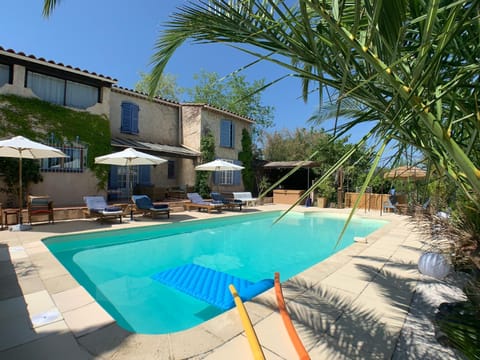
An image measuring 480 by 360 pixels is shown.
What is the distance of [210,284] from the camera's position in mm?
5434

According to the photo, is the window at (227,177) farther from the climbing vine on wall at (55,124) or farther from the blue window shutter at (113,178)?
the climbing vine on wall at (55,124)

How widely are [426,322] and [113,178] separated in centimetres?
1610

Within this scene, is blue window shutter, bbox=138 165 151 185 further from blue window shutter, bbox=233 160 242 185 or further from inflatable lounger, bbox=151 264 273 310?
inflatable lounger, bbox=151 264 273 310

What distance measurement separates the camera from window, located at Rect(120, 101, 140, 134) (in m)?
15.9

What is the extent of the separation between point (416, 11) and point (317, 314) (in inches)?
135

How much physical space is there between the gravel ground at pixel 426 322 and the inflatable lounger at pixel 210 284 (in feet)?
7.30

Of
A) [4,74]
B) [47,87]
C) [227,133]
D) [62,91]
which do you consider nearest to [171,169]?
[227,133]

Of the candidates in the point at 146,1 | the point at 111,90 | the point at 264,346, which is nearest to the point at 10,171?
the point at 111,90

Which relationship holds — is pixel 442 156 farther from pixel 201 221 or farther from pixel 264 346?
pixel 201 221

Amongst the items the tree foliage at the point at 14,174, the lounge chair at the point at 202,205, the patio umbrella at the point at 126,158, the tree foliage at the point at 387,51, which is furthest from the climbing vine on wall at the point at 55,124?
the tree foliage at the point at 387,51

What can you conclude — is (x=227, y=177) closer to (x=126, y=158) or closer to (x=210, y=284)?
(x=126, y=158)

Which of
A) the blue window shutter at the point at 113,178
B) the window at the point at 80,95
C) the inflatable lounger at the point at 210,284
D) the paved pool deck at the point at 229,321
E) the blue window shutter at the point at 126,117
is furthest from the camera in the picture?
the blue window shutter at the point at 126,117

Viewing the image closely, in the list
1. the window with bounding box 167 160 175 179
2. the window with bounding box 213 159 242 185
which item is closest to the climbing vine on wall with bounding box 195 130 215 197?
the window with bounding box 213 159 242 185

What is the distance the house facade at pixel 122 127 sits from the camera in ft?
38.1
